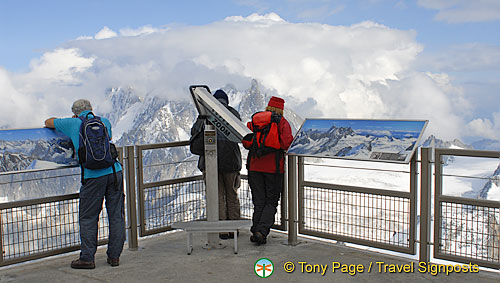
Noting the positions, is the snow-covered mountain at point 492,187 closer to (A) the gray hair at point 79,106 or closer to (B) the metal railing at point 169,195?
(B) the metal railing at point 169,195

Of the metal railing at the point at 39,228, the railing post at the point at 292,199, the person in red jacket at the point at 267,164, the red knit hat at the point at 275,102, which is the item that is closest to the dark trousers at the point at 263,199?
the person in red jacket at the point at 267,164

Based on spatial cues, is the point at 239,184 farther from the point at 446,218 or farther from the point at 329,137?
the point at 446,218

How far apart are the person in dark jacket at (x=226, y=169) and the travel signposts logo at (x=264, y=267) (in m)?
1.02

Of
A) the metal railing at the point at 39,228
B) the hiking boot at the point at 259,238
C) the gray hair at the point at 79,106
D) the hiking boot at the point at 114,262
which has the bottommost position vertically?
the hiking boot at the point at 114,262

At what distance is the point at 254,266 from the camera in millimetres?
5117

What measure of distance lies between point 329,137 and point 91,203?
263 cm

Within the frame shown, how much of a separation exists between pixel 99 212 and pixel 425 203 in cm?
331

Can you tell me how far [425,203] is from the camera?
16.5 ft

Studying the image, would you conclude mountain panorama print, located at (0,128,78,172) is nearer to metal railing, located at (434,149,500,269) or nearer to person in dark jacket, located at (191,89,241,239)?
person in dark jacket, located at (191,89,241,239)

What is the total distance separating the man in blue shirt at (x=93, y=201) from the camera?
4.92m

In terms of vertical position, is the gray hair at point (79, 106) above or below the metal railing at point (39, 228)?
above

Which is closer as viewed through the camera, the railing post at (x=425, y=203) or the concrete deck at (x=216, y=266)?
the concrete deck at (x=216, y=266)

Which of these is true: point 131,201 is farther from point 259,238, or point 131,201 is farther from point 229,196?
point 259,238

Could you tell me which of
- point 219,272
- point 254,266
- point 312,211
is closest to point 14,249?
point 219,272
